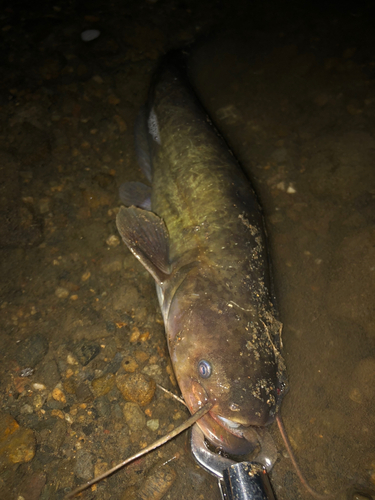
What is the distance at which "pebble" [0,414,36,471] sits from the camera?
→ 2014 mm

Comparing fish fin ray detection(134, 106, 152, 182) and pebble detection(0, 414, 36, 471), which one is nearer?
pebble detection(0, 414, 36, 471)

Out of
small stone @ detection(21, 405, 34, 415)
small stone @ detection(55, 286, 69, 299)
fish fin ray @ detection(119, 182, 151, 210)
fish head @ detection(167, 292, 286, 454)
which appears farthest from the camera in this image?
fish fin ray @ detection(119, 182, 151, 210)

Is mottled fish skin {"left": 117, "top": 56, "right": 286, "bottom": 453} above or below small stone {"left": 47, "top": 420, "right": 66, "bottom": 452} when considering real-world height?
above

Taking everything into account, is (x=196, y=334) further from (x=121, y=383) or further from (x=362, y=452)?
(x=362, y=452)

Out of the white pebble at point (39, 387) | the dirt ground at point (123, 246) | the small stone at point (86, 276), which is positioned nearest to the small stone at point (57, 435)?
the dirt ground at point (123, 246)

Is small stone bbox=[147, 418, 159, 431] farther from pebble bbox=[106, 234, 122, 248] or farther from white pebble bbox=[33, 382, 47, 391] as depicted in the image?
pebble bbox=[106, 234, 122, 248]

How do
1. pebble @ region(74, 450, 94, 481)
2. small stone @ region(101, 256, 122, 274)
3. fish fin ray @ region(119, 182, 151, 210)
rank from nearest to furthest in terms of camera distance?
pebble @ region(74, 450, 94, 481), small stone @ region(101, 256, 122, 274), fish fin ray @ region(119, 182, 151, 210)

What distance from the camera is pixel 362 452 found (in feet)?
6.88

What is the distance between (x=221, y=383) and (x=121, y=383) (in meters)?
0.74

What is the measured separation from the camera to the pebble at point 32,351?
2.32 metres

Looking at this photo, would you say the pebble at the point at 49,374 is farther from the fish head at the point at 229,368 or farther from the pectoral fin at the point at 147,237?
the pectoral fin at the point at 147,237

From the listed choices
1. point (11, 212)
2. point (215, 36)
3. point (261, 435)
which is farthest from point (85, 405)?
point (215, 36)

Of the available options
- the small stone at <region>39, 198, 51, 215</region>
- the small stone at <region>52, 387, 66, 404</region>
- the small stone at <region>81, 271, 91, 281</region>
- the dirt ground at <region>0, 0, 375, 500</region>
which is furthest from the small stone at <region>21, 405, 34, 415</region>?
the small stone at <region>39, 198, 51, 215</region>

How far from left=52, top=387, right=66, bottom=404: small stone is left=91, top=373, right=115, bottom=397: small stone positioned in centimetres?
19
